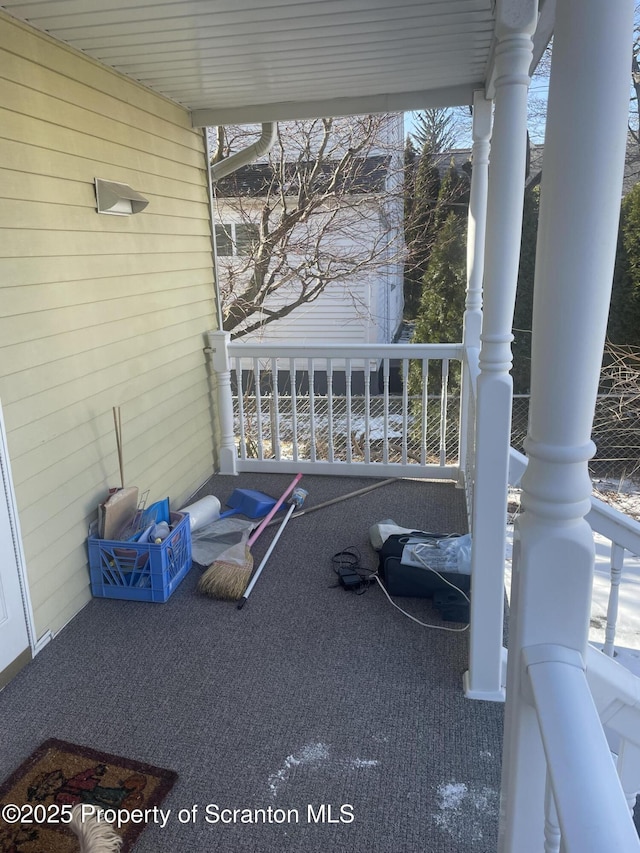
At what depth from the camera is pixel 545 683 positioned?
3.28ft

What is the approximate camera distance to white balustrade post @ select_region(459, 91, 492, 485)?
12.4 feet

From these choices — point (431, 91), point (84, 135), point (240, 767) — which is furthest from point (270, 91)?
point (240, 767)

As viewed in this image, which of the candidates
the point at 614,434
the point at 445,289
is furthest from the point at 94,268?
the point at 614,434

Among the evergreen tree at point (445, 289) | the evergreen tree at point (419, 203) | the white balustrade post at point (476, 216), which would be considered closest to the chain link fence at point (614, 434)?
the evergreen tree at point (445, 289)

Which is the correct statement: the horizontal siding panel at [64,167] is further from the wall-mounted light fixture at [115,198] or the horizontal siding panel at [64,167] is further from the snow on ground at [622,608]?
the snow on ground at [622,608]

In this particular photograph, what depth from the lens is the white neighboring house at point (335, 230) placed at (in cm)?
777

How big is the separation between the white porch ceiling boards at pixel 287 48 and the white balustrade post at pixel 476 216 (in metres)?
0.23

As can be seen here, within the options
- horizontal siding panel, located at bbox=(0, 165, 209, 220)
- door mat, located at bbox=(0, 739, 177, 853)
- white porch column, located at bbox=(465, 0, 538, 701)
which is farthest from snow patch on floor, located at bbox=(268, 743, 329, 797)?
horizontal siding panel, located at bbox=(0, 165, 209, 220)

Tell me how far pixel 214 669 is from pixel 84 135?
8.28ft

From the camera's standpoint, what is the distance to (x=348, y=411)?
4766 millimetres

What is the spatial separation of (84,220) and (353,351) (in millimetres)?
2036

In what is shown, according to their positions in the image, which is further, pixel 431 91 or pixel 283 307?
pixel 283 307

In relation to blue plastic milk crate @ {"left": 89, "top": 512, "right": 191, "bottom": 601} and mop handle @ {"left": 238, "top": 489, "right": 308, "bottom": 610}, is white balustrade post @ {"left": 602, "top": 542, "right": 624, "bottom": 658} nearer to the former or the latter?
mop handle @ {"left": 238, "top": 489, "right": 308, "bottom": 610}

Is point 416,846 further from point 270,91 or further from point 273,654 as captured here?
point 270,91
